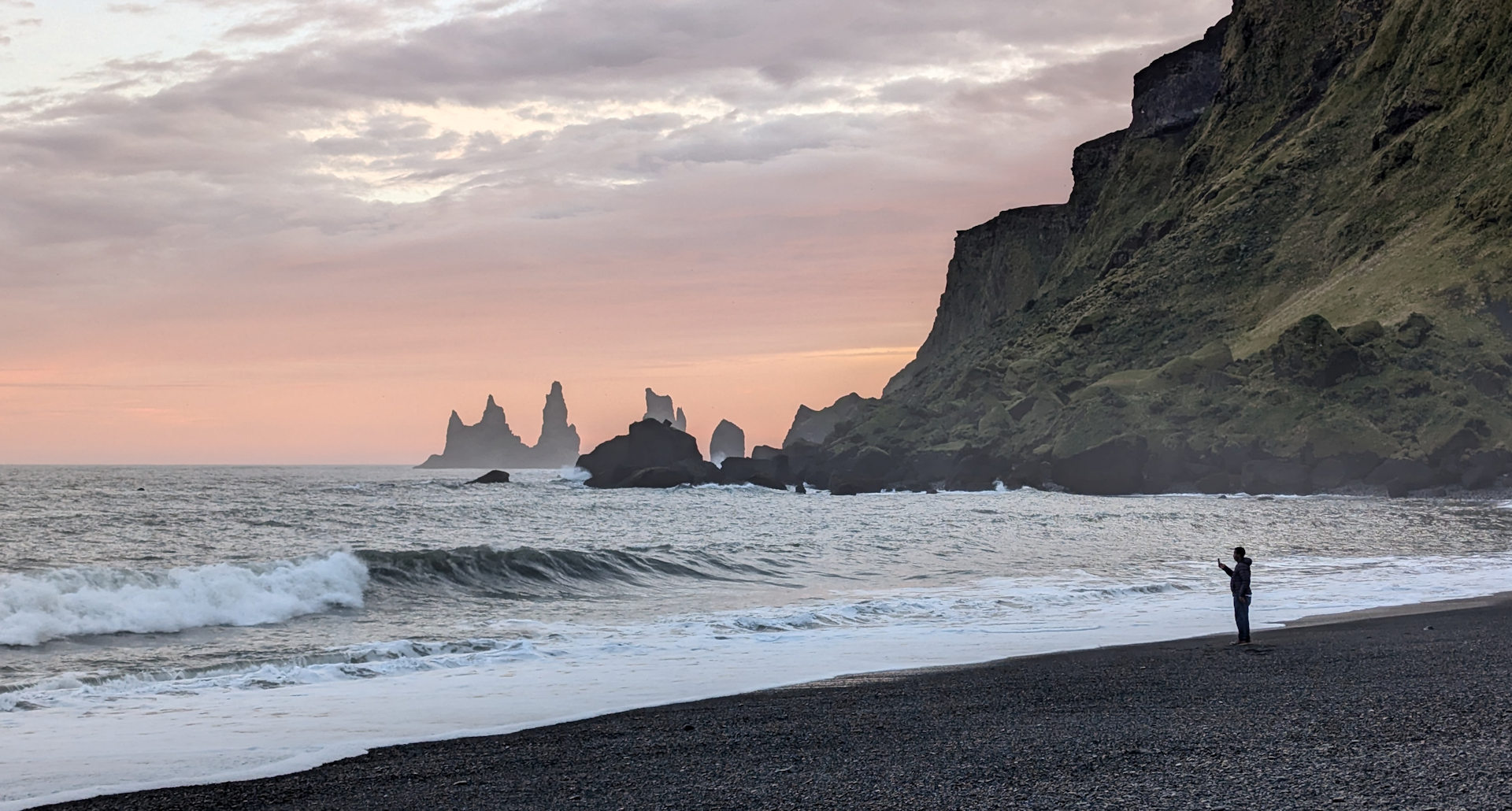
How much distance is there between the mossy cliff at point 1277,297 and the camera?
317 feet

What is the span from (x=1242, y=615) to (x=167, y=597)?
64.5ft

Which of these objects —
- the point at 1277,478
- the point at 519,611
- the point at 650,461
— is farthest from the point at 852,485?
the point at 519,611

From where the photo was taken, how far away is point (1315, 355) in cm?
10256

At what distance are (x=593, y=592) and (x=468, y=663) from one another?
1109 cm

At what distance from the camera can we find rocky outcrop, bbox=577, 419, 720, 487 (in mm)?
121250

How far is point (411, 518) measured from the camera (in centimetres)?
6209

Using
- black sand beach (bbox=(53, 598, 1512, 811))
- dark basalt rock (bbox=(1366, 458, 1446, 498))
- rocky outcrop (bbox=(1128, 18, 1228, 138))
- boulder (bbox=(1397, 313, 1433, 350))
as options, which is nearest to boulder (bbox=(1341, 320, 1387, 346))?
boulder (bbox=(1397, 313, 1433, 350))

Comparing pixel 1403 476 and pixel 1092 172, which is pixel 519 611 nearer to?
pixel 1403 476

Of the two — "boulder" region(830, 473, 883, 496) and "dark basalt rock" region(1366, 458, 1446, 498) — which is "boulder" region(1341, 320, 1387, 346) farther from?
"boulder" region(830, 473, 883, 496)

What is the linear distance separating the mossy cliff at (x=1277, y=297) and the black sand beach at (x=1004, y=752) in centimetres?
8281

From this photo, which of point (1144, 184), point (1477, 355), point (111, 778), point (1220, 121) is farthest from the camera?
point (1144, 184)

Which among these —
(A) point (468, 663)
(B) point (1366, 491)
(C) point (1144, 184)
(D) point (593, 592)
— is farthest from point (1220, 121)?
(A) point (468, 663)

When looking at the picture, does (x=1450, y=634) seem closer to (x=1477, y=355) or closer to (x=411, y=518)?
(x=411, y=518)

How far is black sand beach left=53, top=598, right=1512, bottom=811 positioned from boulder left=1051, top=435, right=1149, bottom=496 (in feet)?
293
